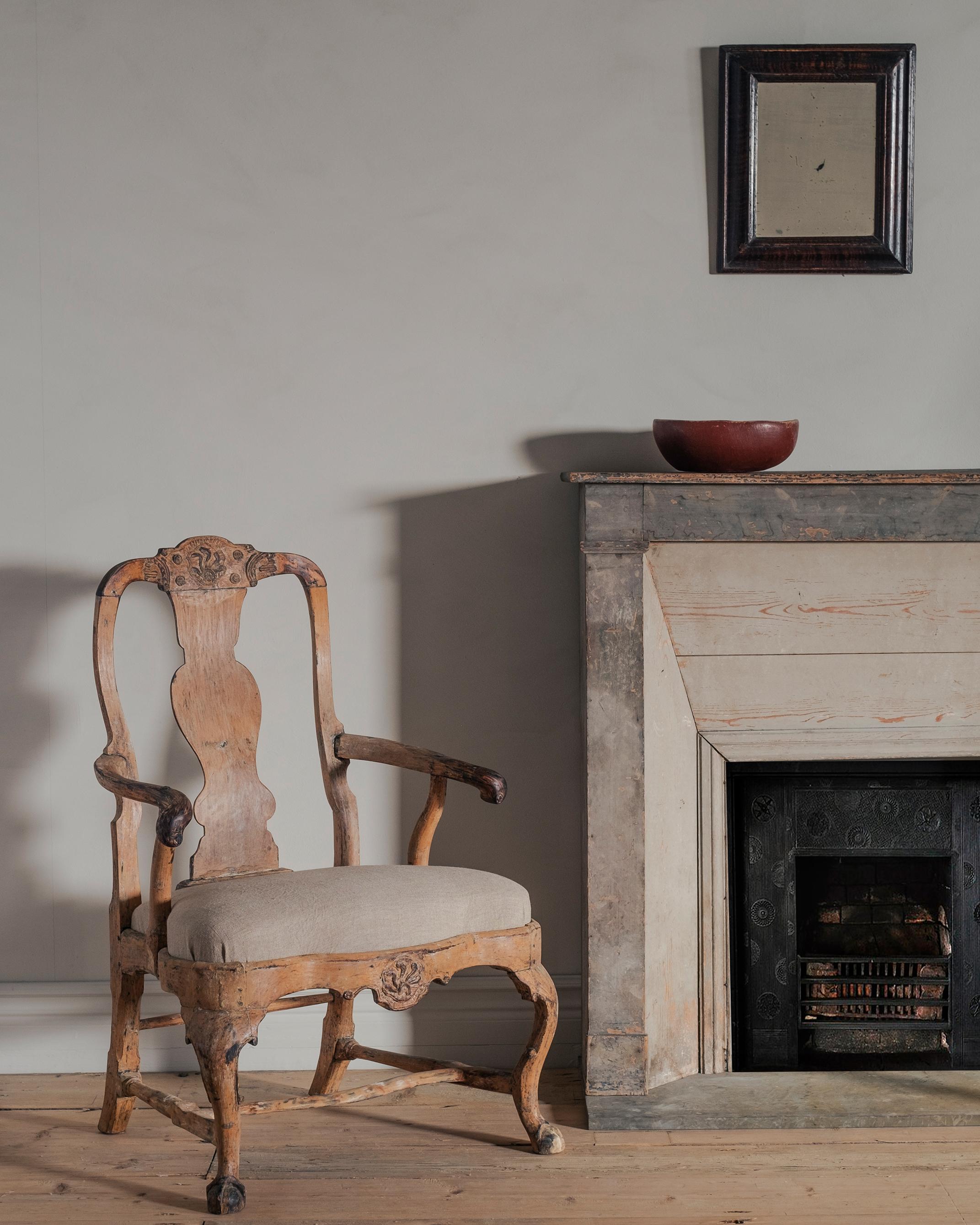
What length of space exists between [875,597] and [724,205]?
93 centimetres

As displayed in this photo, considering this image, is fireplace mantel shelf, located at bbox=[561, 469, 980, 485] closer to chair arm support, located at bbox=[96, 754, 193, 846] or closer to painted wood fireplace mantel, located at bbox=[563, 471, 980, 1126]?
painted wood fireplace mantel, located at bbox=[563, 471, 980, 1126]

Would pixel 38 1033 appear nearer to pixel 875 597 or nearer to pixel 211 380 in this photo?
pixel 211 380

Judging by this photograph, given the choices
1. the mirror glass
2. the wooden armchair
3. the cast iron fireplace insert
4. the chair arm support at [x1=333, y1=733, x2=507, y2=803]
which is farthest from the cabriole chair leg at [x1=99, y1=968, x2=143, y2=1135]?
the mirror glass

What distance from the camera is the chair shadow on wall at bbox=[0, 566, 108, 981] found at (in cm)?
260

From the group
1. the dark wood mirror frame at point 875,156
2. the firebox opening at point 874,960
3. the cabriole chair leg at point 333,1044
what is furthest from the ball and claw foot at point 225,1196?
the dark wood mirror frame at point 875,156

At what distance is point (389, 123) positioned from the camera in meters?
2.58

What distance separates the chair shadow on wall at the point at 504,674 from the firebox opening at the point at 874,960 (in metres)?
0.51

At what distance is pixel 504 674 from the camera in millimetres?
2641

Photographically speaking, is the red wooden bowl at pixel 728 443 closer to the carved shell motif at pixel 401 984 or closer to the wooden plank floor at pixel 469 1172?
the carved shell motif at pixel 401 984

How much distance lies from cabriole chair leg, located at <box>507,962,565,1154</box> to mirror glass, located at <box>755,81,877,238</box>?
5.47 feet

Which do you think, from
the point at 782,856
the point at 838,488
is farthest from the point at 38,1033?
the point at 838,488

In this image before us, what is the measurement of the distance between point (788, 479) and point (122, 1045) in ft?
5.46

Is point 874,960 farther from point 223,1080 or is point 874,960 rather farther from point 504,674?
point 223,1080

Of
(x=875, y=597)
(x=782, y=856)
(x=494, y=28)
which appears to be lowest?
(x=782, y=856)
